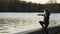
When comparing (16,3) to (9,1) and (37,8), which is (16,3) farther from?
(37,8)

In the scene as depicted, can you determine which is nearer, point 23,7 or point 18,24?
point 18,24

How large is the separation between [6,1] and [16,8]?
5.84 m

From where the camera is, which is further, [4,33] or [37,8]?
[37,8]

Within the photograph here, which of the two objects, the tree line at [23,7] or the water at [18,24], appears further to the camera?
the tree line at [23,7]

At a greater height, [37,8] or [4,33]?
[4,33]

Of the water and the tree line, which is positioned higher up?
the water

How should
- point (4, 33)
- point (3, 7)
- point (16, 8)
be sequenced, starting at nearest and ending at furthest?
point (4, 33) < point (3, 7) < point (16, 8)

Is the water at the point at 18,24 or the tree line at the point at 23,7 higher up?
the water at the point at 18,24

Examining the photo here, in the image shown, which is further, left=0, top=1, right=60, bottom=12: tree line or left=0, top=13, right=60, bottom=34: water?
left=0, top=1, right=60, bottom=12: tree line

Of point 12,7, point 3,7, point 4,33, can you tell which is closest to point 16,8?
point 12,7

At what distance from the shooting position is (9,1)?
71.1 metres

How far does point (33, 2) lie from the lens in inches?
2744

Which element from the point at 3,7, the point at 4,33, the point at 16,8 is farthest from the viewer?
the point at 16,8

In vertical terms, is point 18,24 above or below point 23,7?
above
